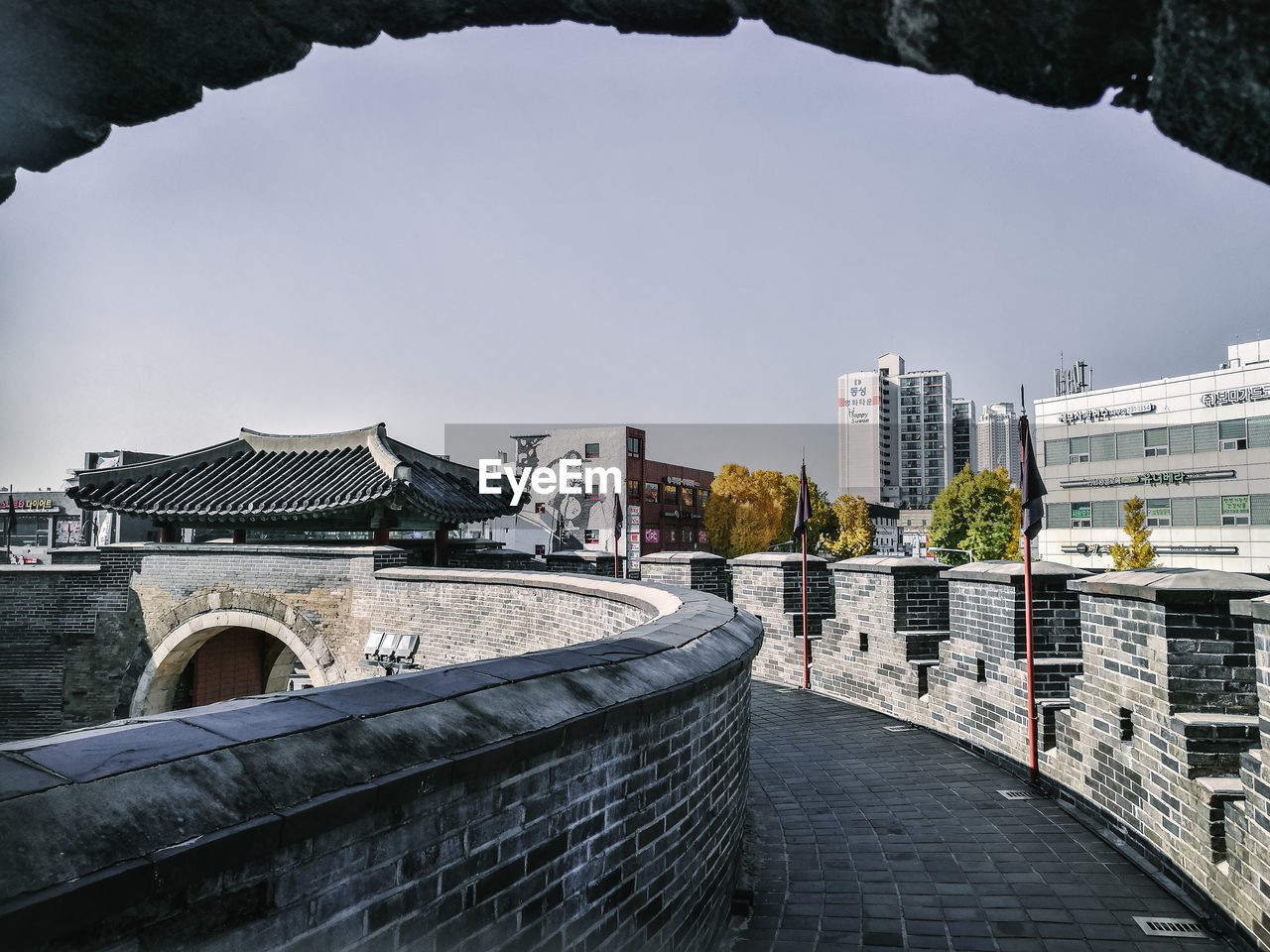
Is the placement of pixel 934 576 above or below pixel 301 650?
above

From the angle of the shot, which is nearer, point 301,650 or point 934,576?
point 934,576

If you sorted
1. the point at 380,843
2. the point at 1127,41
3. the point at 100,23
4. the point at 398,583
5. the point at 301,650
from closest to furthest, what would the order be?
the point at 1127,41
the point at 100,23
the point at 380,843
the point at 398,583
the point at 301,650

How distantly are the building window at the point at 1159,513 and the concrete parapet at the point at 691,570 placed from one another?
123 feet

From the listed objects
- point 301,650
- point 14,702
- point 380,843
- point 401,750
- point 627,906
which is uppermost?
point 401,750

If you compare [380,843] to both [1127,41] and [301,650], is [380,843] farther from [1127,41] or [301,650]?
[301,650]

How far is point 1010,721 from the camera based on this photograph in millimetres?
7781

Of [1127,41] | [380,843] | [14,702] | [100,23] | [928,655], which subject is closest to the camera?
[1127,41]

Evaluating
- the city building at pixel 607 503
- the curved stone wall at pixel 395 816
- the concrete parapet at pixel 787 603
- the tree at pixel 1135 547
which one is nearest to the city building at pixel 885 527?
the city building at pixel 607 503

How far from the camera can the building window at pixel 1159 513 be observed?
40.6 m

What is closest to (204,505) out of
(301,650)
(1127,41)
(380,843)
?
(301,650)

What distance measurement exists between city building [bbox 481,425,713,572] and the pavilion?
3368 cm

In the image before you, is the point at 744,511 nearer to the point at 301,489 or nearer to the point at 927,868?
the point at 301,489

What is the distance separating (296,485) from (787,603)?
11.2 meters

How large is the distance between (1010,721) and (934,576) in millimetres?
2463
